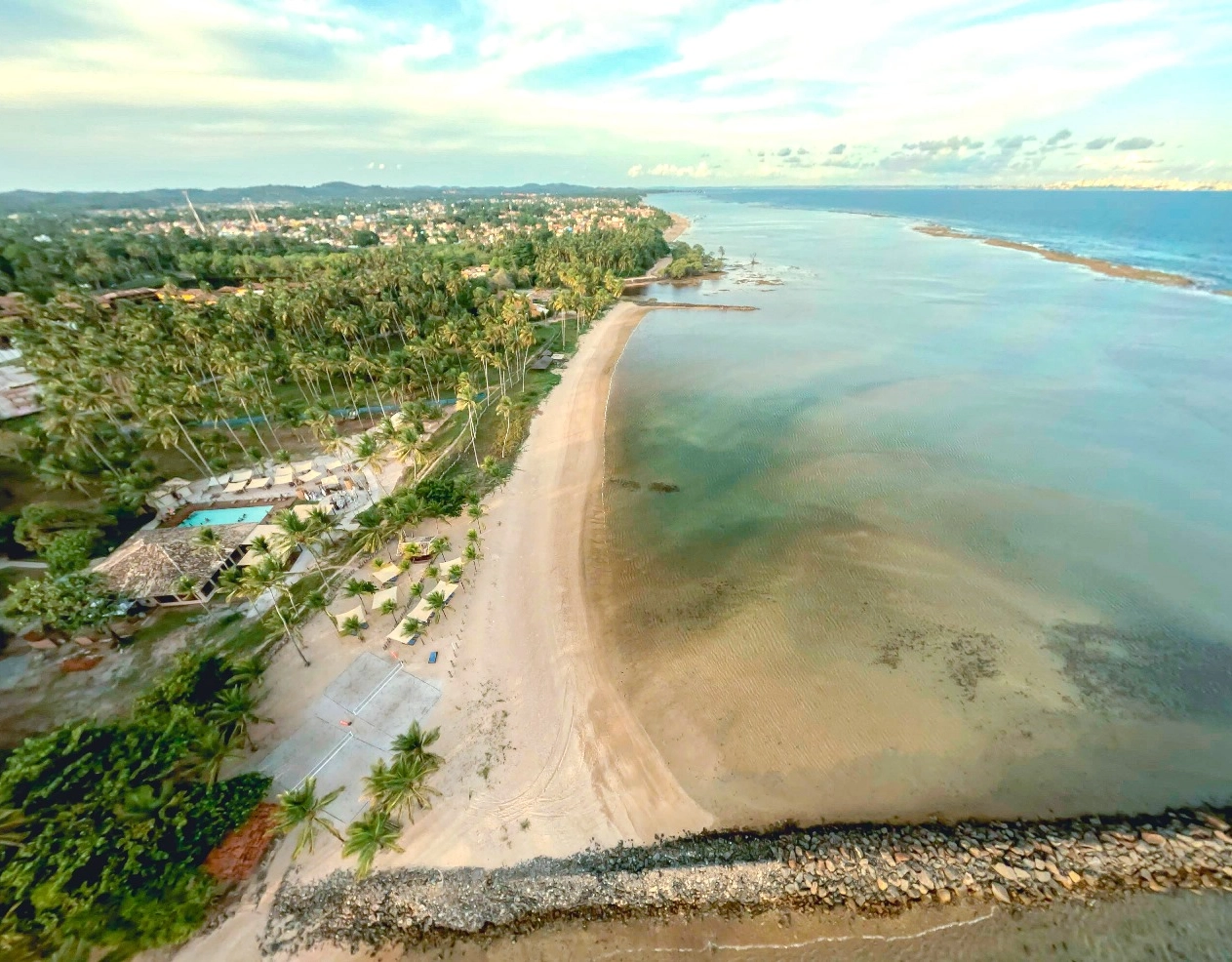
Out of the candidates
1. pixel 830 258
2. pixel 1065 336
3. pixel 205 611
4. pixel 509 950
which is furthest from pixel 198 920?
pixel 830 258

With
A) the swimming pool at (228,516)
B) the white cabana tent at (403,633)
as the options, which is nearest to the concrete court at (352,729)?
the white cabana tent at (403,633)

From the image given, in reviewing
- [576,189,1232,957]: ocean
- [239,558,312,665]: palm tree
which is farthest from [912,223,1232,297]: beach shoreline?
[239,558,312,665]: palm tree

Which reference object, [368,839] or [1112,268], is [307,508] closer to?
[368,839]

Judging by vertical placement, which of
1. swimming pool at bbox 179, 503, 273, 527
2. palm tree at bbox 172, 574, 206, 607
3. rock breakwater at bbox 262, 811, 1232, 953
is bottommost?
rock breakwater at bbox 262, 811, 1232, 953

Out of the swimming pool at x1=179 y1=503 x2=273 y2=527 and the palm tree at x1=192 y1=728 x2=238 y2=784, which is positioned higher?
the palm tree at x1=192 y1=728 x2=238 y2=784

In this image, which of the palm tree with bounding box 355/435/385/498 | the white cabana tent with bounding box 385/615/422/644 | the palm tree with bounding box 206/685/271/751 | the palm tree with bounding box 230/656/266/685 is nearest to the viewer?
the palm tree with bounding box 206/685/271/751

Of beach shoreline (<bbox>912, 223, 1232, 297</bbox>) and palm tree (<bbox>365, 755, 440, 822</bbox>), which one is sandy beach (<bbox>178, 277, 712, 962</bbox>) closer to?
palm tree (<bbox>365, 755, 440, 822</bbox>)

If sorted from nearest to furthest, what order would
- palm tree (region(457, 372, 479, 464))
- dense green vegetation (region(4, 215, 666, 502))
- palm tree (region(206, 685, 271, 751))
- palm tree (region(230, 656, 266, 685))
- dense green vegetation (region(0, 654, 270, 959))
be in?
dense green vegetation (region(0, 654, 270, 959)), palm tree (region(206, 685, 271, 751)), palm tree (region(230, 656, 266, 685)), dense green vegetation (region(4, 215, 666, 502)), palm tree (region(457, 372, 479, 464))
